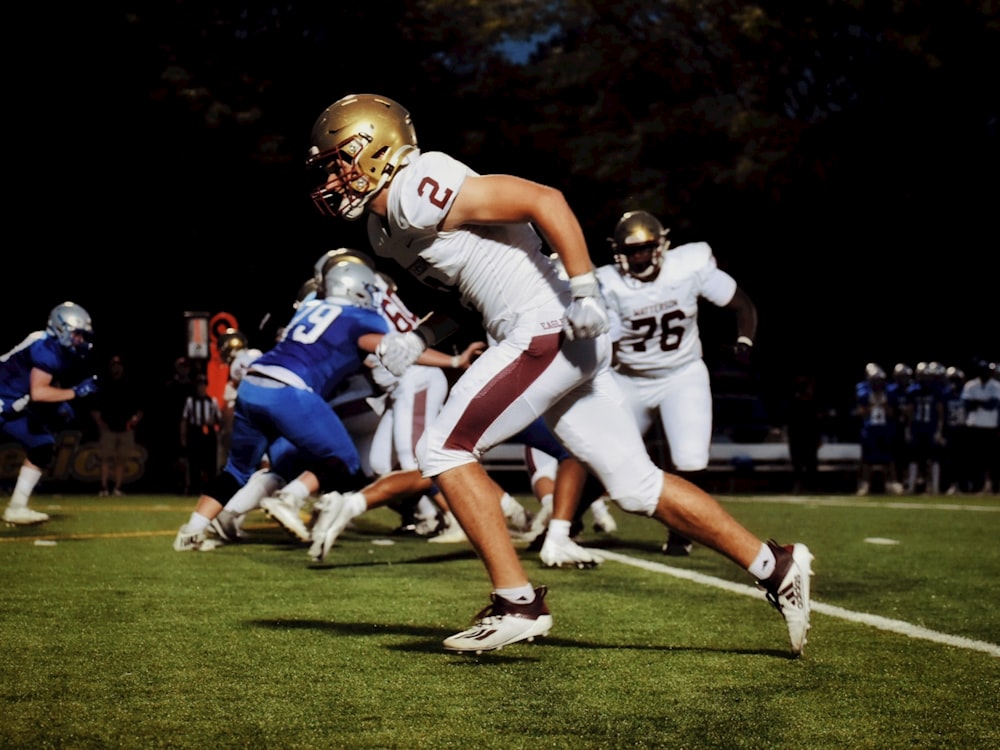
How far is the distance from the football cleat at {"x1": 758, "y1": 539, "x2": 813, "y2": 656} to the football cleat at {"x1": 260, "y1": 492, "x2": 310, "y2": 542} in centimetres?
424

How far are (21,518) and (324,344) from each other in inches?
163

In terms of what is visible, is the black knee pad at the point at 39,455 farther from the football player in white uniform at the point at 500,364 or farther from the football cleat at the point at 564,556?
the football player in white uniform at the point at 500,364

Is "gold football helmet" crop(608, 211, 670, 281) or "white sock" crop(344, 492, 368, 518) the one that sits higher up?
"gold football helmet" crop(608, 211, 670, 281)

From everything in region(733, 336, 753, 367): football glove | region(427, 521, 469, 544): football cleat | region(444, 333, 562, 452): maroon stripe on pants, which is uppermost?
region(733, 336, 753, 367): football glove

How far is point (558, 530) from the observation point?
8609 mm

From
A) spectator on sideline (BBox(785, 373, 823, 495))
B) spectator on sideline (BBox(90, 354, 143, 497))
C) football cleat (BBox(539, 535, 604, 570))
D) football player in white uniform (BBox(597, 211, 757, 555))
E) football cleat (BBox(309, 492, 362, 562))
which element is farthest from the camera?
spectator on sideline (BBox(785, 373, 823, 495))

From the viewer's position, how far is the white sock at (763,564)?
5.30 metres

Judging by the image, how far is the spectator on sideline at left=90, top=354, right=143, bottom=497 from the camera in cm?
1800

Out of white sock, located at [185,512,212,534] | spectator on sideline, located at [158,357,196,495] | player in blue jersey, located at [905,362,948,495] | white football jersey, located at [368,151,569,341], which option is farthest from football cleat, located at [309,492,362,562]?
player in blue jersey, located at [905,362,948,495]

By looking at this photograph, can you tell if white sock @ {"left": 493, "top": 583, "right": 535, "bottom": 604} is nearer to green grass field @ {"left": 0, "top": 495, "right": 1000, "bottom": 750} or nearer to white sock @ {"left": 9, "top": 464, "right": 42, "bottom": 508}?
green grass field @ {"left": 0, "top": 495, "right": 1000, "bottom": 750}

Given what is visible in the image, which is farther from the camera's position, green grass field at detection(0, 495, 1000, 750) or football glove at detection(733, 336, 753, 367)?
football glove at detection(733, 336, 753, 367)

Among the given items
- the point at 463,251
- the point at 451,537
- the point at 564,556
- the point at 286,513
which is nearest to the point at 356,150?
the point at 463,251

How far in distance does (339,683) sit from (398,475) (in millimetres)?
4322

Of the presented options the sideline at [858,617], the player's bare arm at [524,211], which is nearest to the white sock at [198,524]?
the sideline at [858,617]
